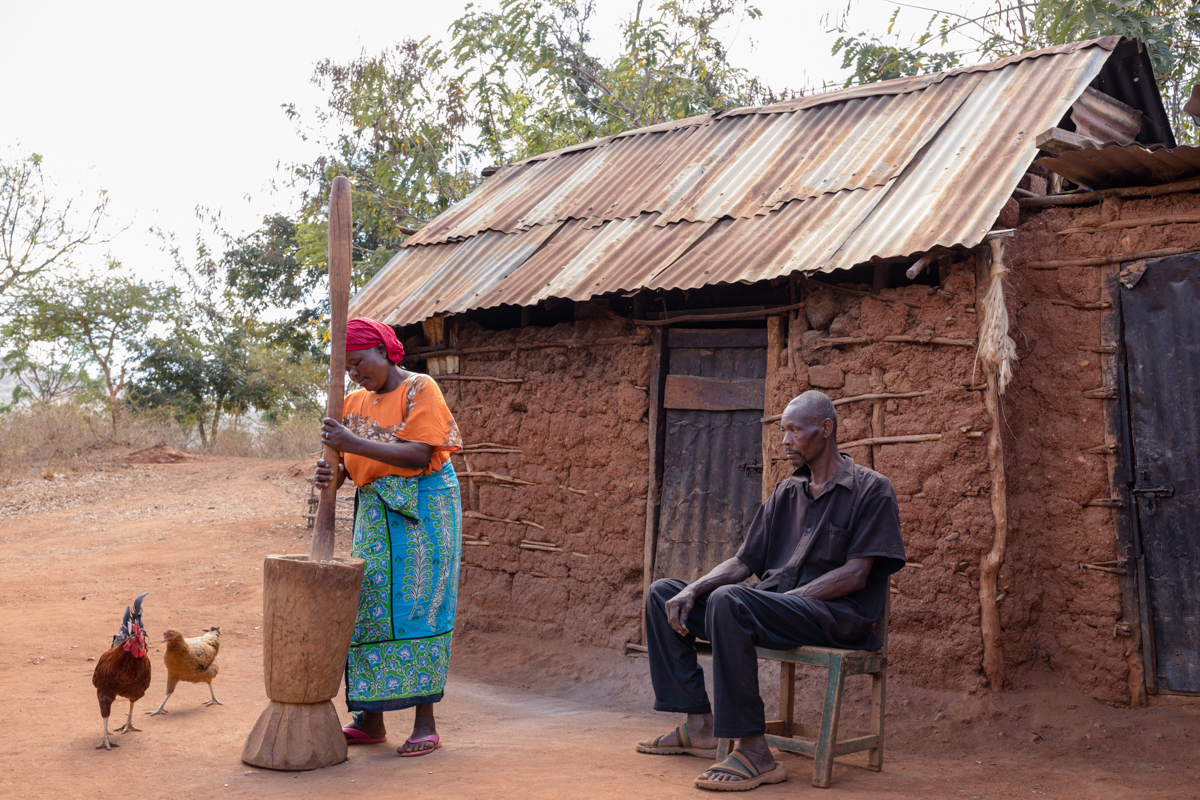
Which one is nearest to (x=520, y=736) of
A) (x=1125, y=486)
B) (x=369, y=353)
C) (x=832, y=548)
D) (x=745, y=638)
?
(x=745, y=638)

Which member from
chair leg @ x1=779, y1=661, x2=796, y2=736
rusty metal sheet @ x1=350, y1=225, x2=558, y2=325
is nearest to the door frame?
chair leg @ x1=779, y1=661, x2=796, y2=736

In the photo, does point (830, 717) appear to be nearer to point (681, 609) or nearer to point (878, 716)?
point (878, 716)

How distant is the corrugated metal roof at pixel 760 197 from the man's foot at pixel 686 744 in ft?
6.92

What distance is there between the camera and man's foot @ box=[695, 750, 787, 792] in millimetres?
3131

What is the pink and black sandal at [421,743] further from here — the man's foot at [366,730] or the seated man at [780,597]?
the seated man at [780,597]

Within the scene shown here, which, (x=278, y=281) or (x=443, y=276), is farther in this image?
(x=278, y=281)

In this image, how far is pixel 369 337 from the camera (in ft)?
12.1

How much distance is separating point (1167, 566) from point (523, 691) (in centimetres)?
330

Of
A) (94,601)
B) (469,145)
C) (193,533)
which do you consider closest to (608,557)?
(94,601)

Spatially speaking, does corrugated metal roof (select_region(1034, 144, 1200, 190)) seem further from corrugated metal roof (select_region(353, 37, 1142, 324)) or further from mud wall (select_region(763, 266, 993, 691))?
mud wall (select_region(763, 266, 993, 691))

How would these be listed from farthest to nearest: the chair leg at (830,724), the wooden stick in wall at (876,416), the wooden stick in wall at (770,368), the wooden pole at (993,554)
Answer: the wooden stick in wall at (770,368)
the wooden stick in wall at (876,416)
the wooden pole at (993,554)
the chair leg at (830,724)

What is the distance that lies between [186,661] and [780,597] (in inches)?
110

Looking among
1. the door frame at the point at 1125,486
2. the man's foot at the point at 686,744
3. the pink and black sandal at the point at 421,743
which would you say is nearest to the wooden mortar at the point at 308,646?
the pink and black sandal at the point at 421,743

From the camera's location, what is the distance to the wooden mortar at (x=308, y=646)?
3.39m
